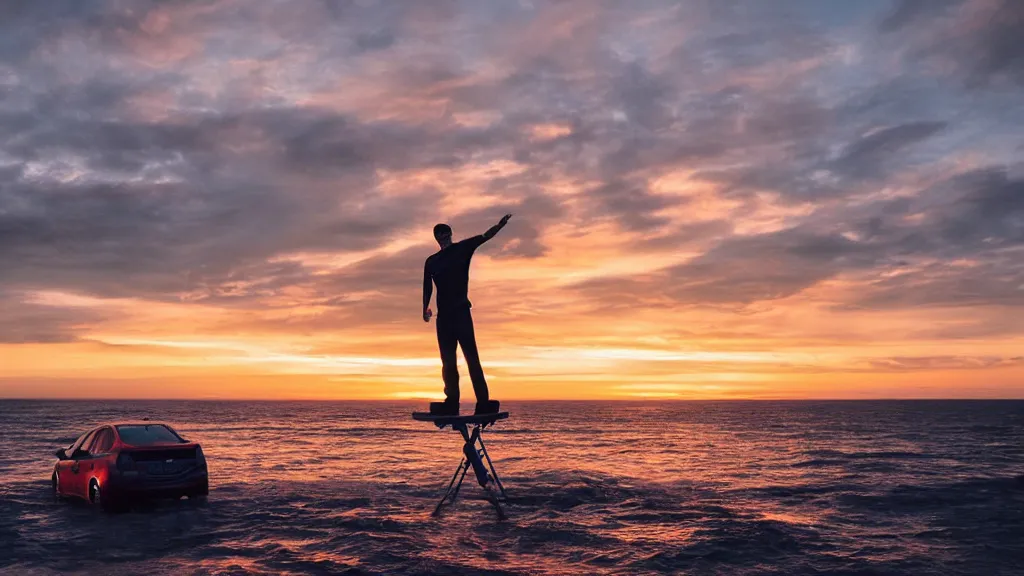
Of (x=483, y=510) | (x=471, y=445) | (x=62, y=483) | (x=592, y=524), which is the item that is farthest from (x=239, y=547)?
(x=62, y=483)

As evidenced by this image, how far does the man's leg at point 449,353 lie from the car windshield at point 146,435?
293 inches

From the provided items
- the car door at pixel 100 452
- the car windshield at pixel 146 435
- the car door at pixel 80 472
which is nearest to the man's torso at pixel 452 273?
the car windshield at pixel 146 435

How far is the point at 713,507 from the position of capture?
16219 mm

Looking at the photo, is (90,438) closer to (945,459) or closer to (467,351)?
(467,351)

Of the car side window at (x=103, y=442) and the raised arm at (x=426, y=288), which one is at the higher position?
the raised arm at (x=426, y=288)

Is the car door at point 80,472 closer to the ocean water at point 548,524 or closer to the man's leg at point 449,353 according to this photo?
the ocean water at point 548,524

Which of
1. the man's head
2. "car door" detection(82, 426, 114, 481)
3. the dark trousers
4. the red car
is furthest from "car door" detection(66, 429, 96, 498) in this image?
the man's head

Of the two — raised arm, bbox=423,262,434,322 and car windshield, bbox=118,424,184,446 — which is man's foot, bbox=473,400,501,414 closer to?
raised arm, bbox=423,262,434,322

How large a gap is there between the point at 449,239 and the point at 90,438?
11.0 metres

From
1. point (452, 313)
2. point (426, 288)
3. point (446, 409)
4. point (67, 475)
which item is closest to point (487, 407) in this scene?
point (446, 409)

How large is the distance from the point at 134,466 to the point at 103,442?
5.64 feet

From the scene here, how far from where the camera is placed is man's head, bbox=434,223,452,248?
38.9 ft

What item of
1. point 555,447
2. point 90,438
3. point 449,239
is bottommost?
point 555,447

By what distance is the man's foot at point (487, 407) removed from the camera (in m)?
12.1
